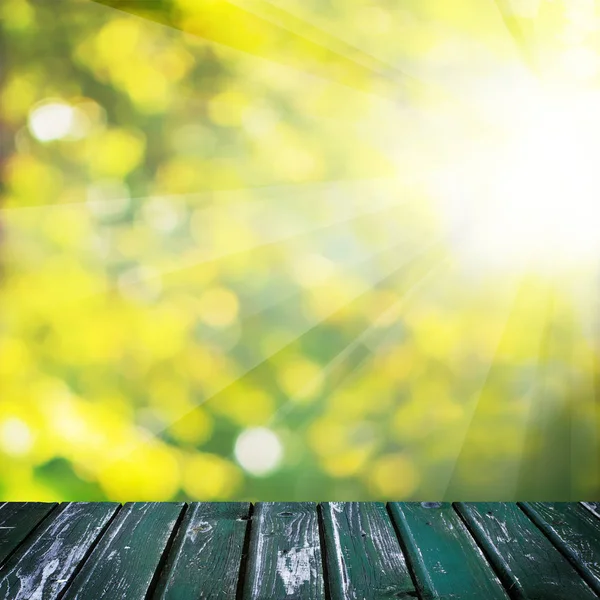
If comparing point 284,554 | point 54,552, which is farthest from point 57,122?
point 284,554

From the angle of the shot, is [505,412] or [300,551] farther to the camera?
[505,412]

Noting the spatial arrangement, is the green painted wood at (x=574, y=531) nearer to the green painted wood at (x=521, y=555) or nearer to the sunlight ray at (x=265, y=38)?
the green painted wood at (x=521, y=555)

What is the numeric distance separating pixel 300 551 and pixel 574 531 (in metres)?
0.63

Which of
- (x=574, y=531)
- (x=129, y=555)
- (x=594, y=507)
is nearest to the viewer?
(x=129, y=555)

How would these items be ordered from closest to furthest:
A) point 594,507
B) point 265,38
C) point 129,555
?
point 129,555 < point 594,507 < point 265,38

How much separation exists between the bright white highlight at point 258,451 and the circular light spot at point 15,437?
0.62 meters

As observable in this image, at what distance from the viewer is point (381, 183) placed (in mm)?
1962

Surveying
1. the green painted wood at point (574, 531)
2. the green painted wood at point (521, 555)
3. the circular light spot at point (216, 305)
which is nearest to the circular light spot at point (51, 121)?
the circular light spot at point (216, 305)

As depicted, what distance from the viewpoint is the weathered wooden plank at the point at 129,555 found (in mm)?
1206

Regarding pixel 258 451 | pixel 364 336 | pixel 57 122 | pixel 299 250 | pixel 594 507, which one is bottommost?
pixel 594 507

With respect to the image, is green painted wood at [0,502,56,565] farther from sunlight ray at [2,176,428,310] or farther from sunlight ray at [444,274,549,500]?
sunlight ray at [444,274,549,500]

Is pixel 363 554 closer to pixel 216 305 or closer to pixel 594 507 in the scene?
pixel 594 507

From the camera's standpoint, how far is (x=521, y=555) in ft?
4.50

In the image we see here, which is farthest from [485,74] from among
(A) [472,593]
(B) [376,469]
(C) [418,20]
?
(A) [472,593]
